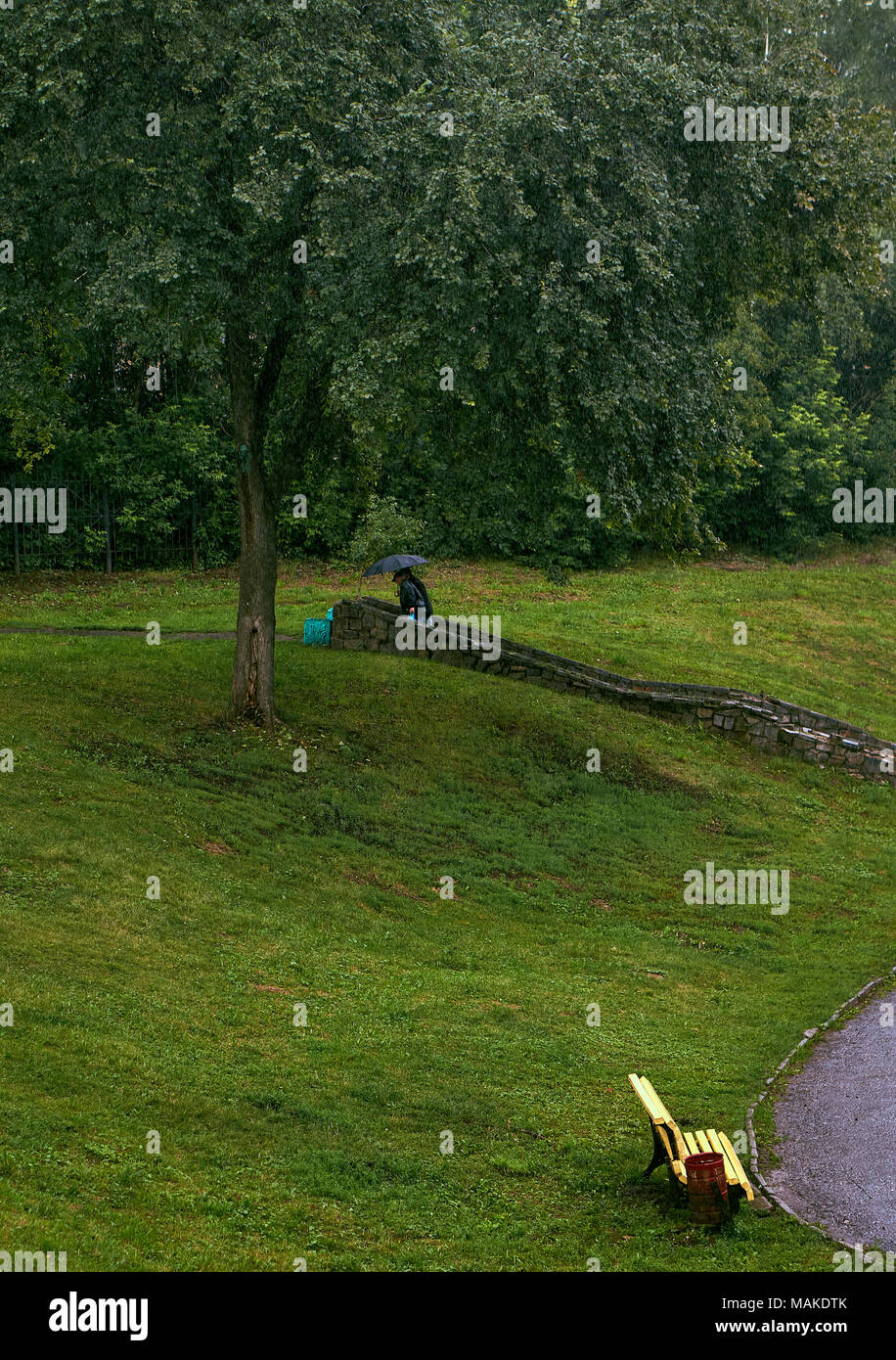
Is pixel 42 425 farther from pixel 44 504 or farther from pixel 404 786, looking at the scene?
pixel 44 504

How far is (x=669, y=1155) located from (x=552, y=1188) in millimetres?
909

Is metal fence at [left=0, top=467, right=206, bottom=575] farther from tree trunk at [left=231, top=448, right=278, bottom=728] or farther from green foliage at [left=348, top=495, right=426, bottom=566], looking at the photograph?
tree trunk at [left=231, top=448, right=278, bottom=728]

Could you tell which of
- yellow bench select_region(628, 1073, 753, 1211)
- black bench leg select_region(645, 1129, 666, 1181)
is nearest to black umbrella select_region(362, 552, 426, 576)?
yellow bench select_region(628, 1073, 753, 1211)

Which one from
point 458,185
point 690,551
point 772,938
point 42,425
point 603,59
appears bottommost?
point 772,938

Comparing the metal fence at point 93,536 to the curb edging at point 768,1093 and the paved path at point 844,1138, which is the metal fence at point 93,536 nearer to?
the curb edging at point 768,1093

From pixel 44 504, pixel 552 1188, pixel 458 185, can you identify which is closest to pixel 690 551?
pixel 458 185

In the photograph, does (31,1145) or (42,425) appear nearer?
(31,1145)

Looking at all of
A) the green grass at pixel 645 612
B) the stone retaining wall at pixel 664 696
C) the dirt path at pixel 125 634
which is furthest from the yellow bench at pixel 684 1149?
the green grass at pixel 645 612

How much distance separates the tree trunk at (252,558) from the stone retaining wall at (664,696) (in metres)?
6.17

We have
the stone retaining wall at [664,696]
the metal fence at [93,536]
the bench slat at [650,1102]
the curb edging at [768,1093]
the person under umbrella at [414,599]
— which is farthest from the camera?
the metal fence at [93,536]

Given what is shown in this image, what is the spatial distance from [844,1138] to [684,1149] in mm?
1990

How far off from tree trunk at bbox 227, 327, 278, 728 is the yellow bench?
11.7 metres

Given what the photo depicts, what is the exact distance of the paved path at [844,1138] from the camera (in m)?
9.35

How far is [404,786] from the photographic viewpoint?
2025 centimetres
